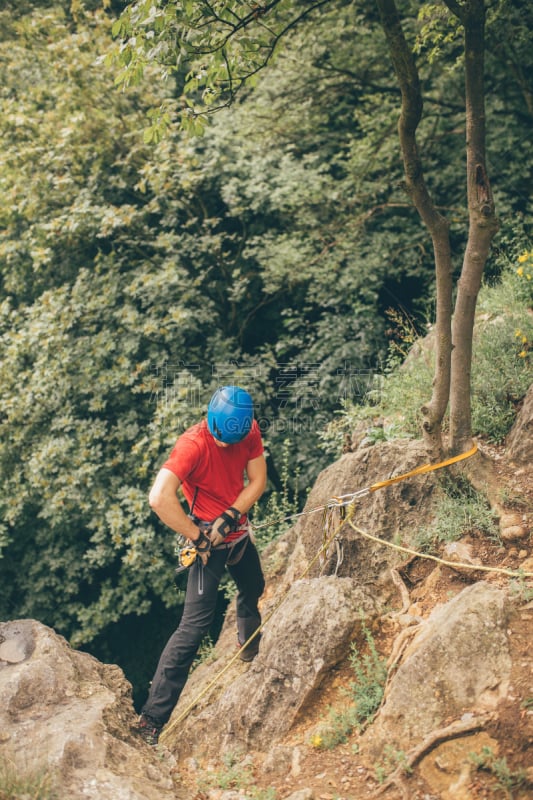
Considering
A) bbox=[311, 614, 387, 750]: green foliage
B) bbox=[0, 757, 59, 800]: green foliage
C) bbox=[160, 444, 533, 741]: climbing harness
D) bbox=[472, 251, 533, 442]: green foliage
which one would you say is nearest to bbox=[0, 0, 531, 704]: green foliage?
bbox=[472, 251, 533, 442]: green foliage

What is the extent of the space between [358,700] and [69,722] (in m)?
1.67

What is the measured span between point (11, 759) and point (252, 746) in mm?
1384

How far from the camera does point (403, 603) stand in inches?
160

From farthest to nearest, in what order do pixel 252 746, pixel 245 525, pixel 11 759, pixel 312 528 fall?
1. pixel 312 528
2. pixel 245 525
3. pixel 252 746
4. pixel 11 759

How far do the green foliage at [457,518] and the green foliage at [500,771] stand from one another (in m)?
1.56

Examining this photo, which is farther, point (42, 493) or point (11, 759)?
point (42, 493)

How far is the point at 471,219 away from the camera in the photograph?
4281 millimetres

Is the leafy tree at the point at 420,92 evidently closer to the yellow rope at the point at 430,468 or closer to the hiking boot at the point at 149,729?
the yellow rope at the point at 430,468

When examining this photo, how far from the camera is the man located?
397 centimetres

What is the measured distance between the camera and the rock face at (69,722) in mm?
3186

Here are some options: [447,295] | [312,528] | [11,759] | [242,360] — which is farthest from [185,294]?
[11,759]

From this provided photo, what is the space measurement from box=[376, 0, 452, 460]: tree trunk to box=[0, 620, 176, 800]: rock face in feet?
8.88

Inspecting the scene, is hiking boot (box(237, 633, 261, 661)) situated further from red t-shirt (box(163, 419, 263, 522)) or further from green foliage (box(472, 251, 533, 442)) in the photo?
green foliage (box(472, 251, 533, 442))

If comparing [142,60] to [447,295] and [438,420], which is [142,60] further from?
[438,420]
